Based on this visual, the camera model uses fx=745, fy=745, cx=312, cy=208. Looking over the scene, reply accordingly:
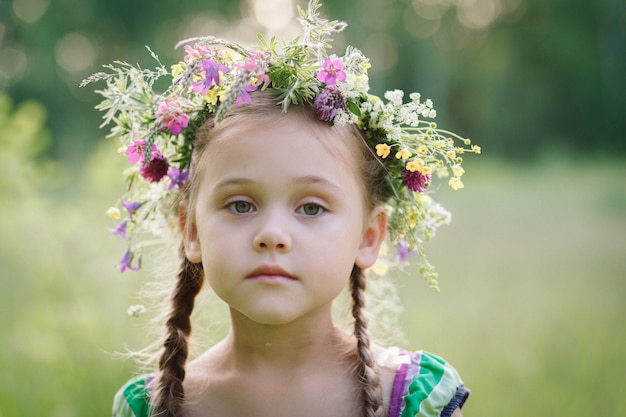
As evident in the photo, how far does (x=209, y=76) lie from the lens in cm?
224

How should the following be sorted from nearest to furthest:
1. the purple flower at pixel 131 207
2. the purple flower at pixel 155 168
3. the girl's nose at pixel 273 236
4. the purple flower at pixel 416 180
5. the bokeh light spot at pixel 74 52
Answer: the girl's nose at pixel 273 236, the purple flower at pixel 416 180, the purple flower at pixel 155 168, the purple flower at pixel 131 207, the bokeh light spot at pixel 74 52

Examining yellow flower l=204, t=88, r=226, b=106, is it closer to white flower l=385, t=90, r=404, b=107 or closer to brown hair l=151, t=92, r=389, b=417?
brown hair l=151, t=92, r=389, b=417

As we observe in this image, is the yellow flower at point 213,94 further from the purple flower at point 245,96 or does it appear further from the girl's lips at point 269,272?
the girl's lips at point 269,272

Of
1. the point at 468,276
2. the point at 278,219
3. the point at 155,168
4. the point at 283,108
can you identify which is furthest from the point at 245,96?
the point at 468,276

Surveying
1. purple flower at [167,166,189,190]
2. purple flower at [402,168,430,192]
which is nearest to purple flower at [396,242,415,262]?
purple flower at [402,168,430,192]

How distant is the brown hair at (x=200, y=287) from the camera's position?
90.6 inches

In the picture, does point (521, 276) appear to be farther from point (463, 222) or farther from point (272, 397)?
point (272, 397)

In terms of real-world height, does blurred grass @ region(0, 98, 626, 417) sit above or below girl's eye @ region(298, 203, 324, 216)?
below

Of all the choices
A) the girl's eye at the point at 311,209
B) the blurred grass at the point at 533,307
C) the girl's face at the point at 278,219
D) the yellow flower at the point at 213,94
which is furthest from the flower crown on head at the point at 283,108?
the blurred grass at the point at 533,307

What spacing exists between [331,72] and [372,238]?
60 centimetres

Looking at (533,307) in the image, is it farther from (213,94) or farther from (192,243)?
(213,94)

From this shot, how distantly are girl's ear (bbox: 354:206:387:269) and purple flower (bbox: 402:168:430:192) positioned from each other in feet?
0.43

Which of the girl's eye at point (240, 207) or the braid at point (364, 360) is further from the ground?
the girl's eye at point (240, 207)

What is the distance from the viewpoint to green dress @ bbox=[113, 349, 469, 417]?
7.79 ft
